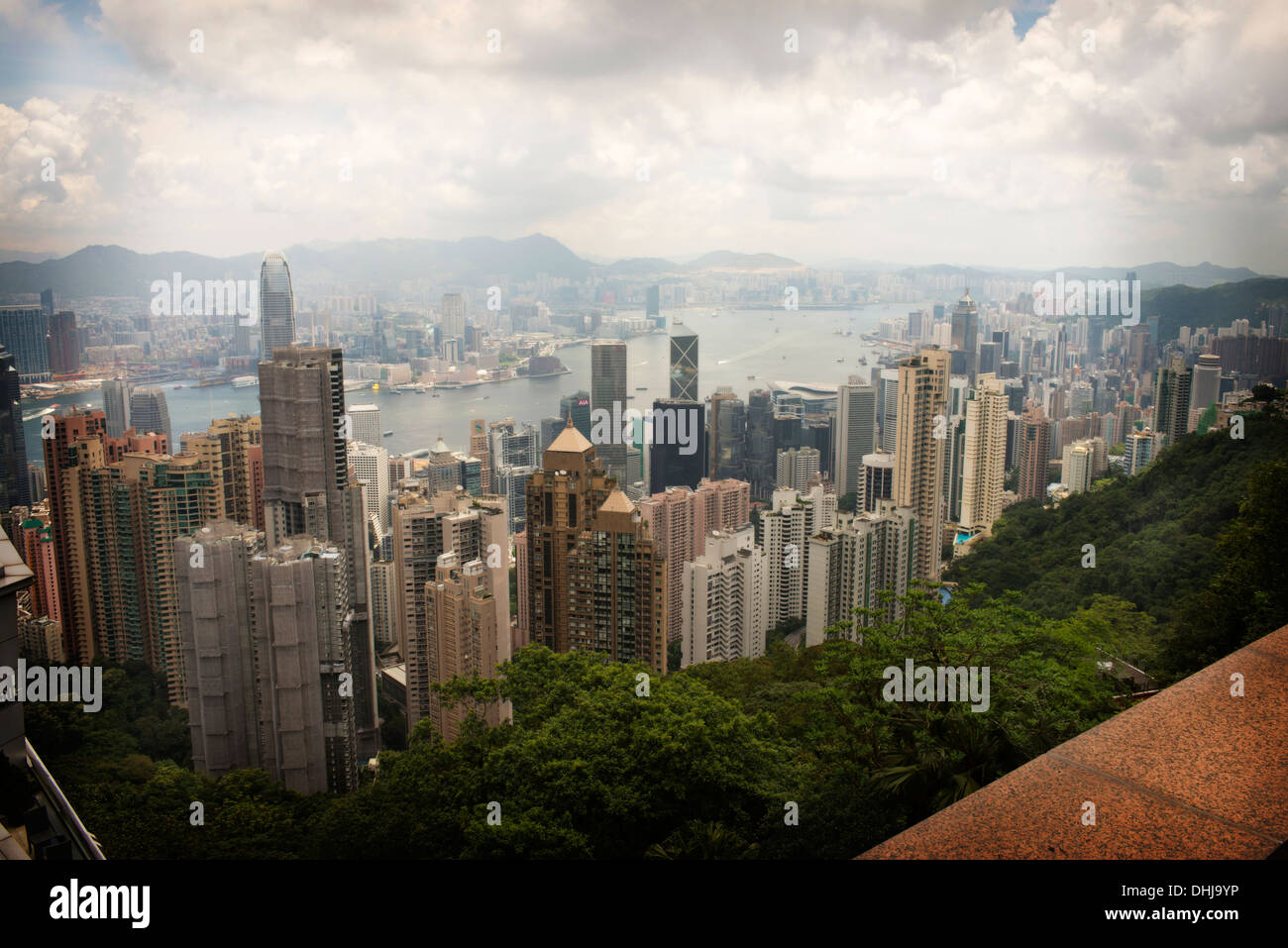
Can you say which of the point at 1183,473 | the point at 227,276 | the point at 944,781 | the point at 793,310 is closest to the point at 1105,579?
the point at 1183,473

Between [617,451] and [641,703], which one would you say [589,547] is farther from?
[641,703]

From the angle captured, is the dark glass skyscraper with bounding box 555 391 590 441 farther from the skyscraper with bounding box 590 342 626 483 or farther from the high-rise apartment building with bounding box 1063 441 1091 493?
the high-rise apartment building with bounding box 1063 441 1091 493

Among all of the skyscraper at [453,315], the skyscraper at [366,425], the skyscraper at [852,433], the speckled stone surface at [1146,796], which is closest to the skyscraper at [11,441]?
the skyscraper at [366,425]

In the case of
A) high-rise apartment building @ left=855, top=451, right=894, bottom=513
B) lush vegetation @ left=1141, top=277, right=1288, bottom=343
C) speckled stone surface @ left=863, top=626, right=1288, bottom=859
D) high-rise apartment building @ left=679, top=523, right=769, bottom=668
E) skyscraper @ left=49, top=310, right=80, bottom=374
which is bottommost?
high-rise apartment building @ left=679, top=523, right=769, bottom=668

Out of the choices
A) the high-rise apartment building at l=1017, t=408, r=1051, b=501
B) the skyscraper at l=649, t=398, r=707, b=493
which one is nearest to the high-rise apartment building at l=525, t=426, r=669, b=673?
the skyscraper at l=649, t=398, r=707, b=493

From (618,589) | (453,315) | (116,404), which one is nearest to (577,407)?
(453,315)

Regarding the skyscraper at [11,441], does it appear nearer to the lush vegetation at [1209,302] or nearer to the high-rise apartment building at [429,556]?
the high-rise apartment building at [429,556]
